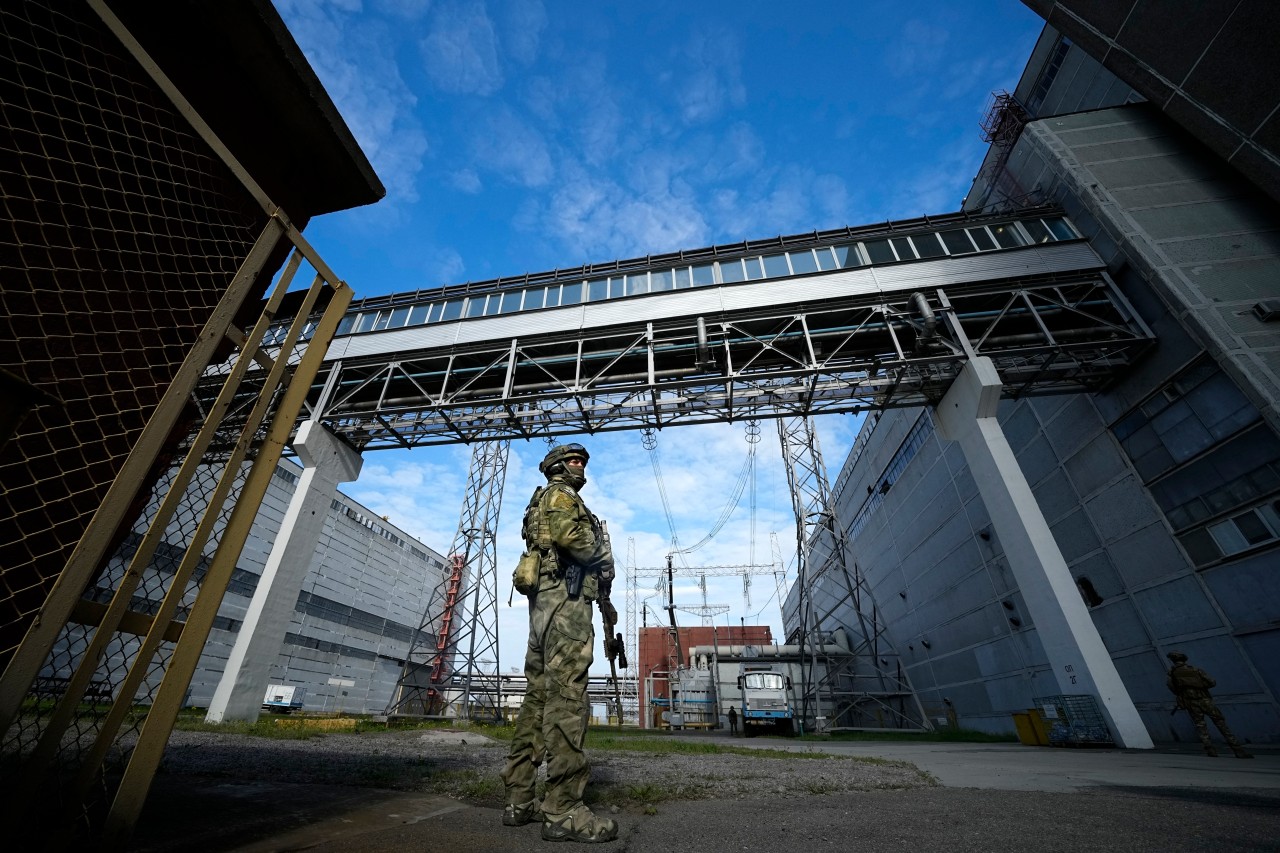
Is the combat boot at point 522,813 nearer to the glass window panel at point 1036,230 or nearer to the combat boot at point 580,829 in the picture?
the combat boot at point 580,829

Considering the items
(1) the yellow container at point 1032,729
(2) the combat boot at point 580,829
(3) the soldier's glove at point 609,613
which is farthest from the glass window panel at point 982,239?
(2) the combat boot at point 580,829

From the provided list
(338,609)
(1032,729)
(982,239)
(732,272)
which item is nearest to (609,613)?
(1032,729)

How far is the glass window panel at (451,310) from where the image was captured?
14.8 metres

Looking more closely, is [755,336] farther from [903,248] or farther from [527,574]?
[527,574]

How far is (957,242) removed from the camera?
A: 12.9 m

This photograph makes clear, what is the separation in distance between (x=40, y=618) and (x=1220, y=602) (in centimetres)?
1469

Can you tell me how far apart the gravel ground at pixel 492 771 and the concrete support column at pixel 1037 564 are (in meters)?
4.92

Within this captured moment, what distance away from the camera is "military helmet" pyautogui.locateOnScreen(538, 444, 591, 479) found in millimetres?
3547

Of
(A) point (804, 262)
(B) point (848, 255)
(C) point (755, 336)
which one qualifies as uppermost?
(B) point (848, 255)

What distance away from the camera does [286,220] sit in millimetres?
2311

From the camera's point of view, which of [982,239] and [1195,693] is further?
[982,239]

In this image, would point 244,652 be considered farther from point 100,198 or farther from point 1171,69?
point 1171,69

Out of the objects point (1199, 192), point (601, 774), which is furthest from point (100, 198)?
point (1199, 192)

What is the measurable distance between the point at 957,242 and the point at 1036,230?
74.1 inches
